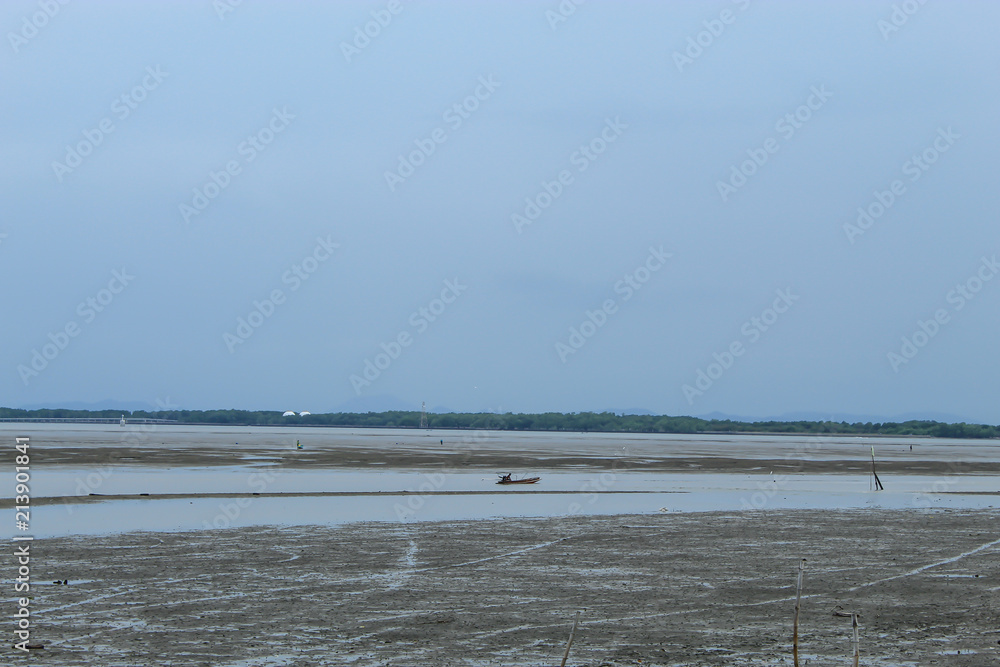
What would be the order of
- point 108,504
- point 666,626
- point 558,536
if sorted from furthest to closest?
point 108,504 → point 558,536 → point 666,626

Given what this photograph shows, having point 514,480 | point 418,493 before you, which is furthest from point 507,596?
point 514,480

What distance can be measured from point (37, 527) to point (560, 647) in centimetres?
1994

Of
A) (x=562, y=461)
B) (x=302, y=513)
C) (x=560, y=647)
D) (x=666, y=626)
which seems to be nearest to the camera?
(x=560, y=647)

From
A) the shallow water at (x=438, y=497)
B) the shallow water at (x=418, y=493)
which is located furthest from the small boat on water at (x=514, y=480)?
the shallow water at (x=438, y=497)

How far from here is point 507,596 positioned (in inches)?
774

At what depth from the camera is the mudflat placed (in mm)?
15141

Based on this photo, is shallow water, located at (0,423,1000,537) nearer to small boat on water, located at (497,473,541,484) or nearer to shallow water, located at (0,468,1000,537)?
shallow water, located at (0,468,1000,537)

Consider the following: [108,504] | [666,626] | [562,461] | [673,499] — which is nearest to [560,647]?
[666,626]

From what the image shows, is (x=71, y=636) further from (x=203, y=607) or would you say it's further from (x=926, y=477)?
(x=926, y=477)

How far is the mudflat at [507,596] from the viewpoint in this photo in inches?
596

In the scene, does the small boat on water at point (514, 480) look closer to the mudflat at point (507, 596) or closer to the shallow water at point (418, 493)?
the shallow water at point (418, 493)

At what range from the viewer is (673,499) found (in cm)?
4431

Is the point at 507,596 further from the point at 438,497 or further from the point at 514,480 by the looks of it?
the point at 514,480

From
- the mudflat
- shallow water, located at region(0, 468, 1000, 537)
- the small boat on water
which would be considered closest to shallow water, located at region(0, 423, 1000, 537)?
shallow water, located at region(0, 468, 1000, 537)
